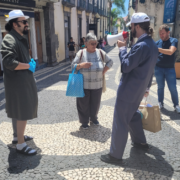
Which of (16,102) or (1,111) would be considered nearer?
(16,102)

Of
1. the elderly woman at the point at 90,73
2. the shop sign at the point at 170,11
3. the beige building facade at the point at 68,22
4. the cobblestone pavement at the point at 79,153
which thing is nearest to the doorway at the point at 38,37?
the beige building facade at the point at 68,22

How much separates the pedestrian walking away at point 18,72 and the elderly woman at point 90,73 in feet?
2.97

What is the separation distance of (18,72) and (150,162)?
204 cm

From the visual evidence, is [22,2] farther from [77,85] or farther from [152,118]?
[152,118]

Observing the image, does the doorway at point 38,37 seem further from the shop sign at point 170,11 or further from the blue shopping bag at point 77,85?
the blue shopping bag at point 77,85

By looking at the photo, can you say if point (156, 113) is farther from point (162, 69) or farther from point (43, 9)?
point (43, 9)

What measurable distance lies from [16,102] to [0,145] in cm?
90

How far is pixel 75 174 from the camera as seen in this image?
2.44m

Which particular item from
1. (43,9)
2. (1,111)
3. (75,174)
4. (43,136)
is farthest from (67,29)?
(75,174)

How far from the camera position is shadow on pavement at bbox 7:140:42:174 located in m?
2.55

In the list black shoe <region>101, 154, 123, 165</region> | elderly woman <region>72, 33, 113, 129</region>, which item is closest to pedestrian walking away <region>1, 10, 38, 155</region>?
elderly woman <region>72, 33, 113, 129</region>

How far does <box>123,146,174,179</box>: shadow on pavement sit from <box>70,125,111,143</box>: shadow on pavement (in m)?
0.56

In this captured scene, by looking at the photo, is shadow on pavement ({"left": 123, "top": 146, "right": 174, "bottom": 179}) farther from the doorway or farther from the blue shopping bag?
the doorway

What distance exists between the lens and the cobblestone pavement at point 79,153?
8.02ft
